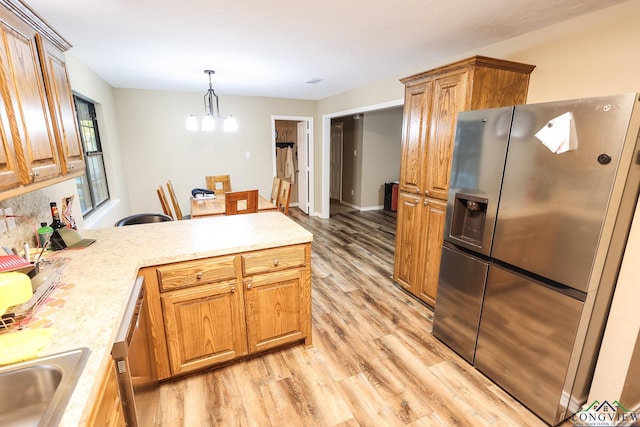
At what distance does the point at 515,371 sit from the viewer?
175cm

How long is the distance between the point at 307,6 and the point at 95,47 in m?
2.06

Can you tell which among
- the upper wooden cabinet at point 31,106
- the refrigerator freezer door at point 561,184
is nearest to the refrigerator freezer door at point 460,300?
the refrigerator freezer door at point 561,184

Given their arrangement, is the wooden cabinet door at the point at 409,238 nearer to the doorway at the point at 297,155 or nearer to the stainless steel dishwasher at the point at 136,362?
the stainless steel dishwasher at the point at 136,362

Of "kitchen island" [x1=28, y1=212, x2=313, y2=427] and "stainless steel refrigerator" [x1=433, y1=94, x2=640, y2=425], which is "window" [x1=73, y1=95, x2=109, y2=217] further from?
"stainless steel refrigerator" [x1=433, y1=94, x2=640, y2=425]

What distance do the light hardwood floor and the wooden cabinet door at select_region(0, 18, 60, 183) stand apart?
1.43 metres

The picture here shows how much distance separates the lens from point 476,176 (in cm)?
192

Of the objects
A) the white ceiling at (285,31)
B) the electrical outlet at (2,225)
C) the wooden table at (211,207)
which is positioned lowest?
the wooden table at (211,207)

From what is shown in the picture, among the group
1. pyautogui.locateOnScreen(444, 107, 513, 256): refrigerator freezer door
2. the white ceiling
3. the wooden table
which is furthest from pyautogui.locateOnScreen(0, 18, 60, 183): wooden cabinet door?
pyautogui.locateOnScreen(444, 107, 513, 256): refrigerator freezer door

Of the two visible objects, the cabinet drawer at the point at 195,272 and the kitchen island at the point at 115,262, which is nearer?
the kitchen island at the point at 115,262

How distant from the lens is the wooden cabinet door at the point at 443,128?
2184 mm

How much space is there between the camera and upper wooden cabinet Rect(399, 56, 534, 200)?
6.93 ft

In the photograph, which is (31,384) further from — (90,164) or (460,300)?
(90,164)

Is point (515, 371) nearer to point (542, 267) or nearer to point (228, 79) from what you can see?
point (542, 267)

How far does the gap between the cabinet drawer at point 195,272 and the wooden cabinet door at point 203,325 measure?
0.13 ft
